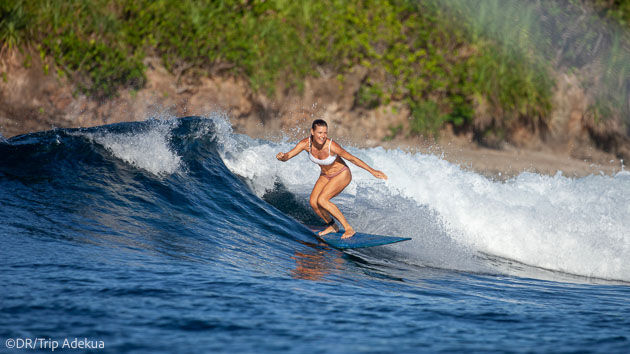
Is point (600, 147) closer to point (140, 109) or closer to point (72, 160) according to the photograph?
point (140, 109)

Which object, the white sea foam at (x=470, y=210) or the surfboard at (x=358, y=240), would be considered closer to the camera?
the surfboard at (x=358, y=240)

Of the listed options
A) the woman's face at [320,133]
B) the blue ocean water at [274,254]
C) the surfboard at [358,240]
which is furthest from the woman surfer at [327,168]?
the blue ocean water at [274,254]

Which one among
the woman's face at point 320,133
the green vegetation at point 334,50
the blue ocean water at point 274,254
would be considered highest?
the green vegetation at point 334,50

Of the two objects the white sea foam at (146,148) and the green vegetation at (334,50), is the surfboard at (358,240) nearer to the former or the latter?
the white sea foam at (146,148)

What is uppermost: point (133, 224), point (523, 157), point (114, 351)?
point (523, 157)

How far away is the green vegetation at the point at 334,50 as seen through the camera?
46.8 ft

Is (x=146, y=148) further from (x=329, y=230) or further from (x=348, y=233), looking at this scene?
(x=348, y=233)

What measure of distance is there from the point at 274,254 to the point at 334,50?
32.7 ft

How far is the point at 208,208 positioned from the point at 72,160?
6.11 ft

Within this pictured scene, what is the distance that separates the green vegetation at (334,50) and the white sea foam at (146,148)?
265 inches

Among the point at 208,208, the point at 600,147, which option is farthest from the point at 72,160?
the point at 600,147

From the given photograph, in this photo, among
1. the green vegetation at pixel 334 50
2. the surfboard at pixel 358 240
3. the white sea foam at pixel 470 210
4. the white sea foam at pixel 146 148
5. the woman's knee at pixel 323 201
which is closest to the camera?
the surfboard at pixel 358 240

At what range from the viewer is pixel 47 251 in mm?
4531

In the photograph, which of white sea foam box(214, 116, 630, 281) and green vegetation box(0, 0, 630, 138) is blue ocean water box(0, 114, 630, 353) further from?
green vegetation box(0, 0, 630, 138)
